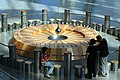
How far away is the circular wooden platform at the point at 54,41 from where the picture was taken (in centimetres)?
1496

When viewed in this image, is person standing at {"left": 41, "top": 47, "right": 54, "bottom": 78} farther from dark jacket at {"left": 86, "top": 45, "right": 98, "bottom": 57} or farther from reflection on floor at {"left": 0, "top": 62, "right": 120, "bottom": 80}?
dark jacket at {"left": 86, "top": 45, "right": 98, "bottom": 57}

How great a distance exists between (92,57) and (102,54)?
1.53ft

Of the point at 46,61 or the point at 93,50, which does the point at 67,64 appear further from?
the point at 93,50

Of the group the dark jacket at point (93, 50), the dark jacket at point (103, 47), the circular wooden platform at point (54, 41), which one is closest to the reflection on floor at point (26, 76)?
the dark jacket at point (103, 47)

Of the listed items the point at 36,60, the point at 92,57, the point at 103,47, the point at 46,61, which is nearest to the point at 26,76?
the point at 36,60

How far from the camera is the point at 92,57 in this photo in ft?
43.5

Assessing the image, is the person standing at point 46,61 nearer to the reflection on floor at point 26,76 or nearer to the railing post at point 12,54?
the reflection on floor at point 26,76

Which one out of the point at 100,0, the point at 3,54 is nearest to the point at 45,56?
the point at 3,54

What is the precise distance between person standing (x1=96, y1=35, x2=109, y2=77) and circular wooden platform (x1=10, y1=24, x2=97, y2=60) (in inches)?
59.5

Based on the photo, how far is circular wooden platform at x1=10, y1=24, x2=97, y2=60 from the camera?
49.1 ft

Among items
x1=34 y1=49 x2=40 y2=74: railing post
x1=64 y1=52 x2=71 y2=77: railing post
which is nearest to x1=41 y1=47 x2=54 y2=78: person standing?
x1=34 y1=49 x2=40 y2=74: railing post

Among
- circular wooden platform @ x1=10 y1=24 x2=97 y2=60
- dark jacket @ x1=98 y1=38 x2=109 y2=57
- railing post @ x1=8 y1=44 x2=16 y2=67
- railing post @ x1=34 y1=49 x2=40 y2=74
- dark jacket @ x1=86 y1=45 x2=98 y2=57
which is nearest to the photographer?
dark jacket @ x1=86 y1=45 x2=98 y2=57

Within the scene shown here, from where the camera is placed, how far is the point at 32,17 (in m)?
22.8

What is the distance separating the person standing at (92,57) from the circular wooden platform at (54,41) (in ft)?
5.04
